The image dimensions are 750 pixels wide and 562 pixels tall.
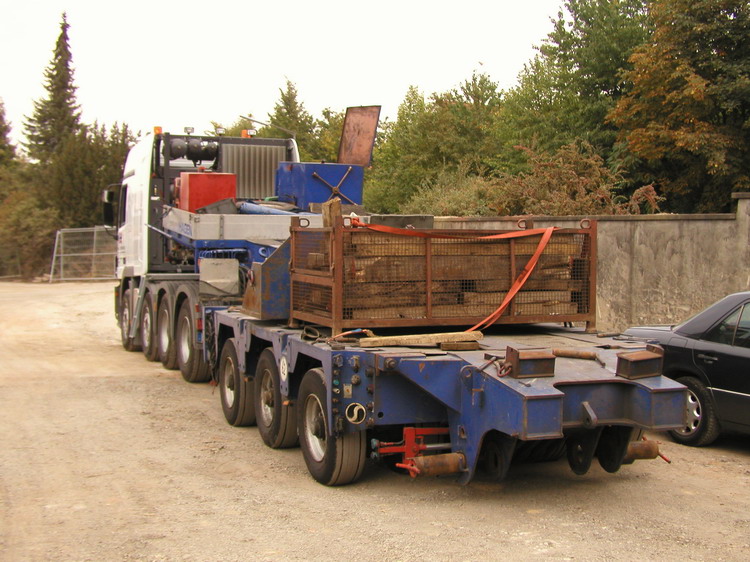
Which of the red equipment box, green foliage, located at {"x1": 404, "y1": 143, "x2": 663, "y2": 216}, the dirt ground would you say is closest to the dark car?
the dirt ground

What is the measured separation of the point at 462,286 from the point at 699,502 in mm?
2405

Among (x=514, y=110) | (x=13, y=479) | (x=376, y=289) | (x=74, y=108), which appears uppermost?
(x=74, y=108)

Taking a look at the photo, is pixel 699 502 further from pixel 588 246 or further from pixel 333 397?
pixel 333 397

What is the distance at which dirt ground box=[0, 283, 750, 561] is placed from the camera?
210 inches

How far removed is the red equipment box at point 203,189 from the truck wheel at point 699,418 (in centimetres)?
672

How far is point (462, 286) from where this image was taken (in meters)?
7.16

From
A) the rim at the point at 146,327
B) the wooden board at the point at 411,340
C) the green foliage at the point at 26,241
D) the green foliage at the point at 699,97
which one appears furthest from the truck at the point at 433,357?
the green foliage at the point at 26,241

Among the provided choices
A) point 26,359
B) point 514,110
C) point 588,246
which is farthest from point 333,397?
point 514,110

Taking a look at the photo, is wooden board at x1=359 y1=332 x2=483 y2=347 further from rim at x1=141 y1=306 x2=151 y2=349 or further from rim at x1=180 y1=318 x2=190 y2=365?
rim at x1=141 y1=306 x2=151 y2=349

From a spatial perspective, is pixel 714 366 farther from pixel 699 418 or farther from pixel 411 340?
pixel 411 340

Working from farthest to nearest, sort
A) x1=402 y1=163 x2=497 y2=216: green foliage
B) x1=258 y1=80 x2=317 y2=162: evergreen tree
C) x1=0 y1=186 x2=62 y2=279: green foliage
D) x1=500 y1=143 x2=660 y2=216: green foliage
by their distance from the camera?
x1=258 y1=80 x2=317 y2=162: evergreen tree, x1=0 y1=186 x2=62 y2=279: green foliage, x1=402 y1=163 x2=497 y2=216: green foliage, x1=500 y1=143 x2=660 y2=216: green foliage

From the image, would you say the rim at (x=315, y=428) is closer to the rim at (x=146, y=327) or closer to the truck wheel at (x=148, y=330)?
the truck wheel at (x=148, y=330)

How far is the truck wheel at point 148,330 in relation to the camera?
554 inches

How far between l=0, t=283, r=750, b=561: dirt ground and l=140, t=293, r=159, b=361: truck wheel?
4.41 metres
